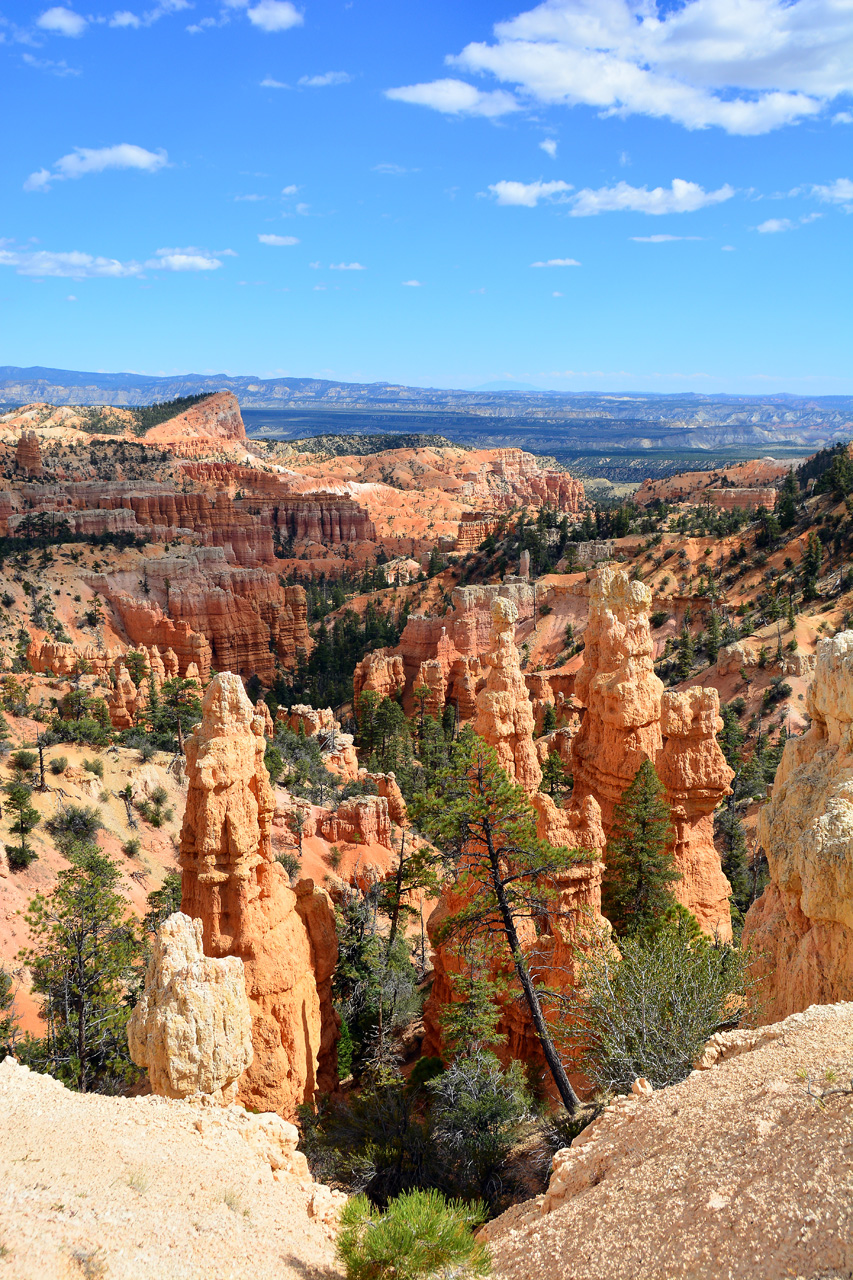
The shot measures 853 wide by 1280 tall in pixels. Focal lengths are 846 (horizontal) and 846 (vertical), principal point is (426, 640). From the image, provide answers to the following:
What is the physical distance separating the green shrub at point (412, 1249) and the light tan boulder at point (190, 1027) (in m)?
3.04

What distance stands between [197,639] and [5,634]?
44.4 ft

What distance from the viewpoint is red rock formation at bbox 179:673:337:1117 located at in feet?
46.3

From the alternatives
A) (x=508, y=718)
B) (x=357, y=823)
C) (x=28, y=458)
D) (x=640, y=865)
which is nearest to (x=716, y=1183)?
(x=640, y=865)

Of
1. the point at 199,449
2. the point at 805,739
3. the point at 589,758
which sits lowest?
the point at 589,758

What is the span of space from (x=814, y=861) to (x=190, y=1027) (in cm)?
736

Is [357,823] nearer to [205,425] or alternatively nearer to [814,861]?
[814,861]

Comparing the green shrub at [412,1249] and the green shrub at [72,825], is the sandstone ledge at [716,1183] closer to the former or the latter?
the green shrub at [412,1249]

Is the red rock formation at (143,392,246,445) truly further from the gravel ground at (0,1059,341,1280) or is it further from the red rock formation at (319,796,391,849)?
the gravel ground at (0,1059,341,1280)

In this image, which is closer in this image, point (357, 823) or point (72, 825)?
point (72, 825)

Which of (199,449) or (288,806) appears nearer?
(288,806)

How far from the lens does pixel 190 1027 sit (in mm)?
9922

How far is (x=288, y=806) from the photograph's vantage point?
30.9 metres

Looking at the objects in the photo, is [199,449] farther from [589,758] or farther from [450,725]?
[589,758]

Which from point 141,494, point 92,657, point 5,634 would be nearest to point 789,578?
point 92,657
